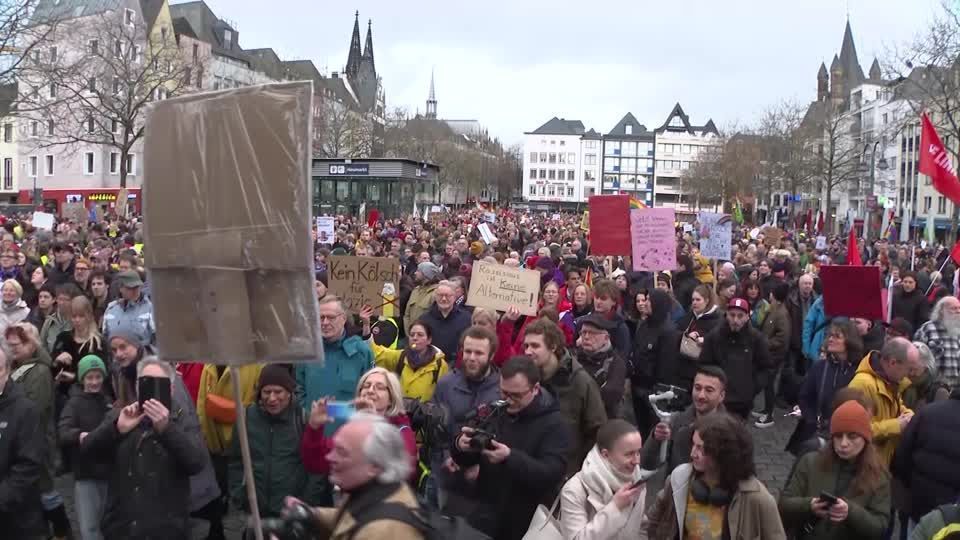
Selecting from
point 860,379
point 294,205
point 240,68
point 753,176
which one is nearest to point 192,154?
point 294,205

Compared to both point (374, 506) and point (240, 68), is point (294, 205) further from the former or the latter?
point (240, 68)

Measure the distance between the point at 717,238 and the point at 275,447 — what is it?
11.6 metres

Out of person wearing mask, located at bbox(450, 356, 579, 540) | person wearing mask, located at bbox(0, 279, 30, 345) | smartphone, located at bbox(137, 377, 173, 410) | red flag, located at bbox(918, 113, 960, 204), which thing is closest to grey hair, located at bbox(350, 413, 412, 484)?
person wearing mask, located at bbox(450, 356, 579, 540)

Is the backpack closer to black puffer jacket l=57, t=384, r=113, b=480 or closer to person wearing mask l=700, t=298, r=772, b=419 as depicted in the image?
black puffer jacket l=57, t=384, r=113, b=480

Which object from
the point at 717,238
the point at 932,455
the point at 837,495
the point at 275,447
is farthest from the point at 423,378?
the point at 717,238

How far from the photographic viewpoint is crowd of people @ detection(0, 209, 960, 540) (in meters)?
4.16

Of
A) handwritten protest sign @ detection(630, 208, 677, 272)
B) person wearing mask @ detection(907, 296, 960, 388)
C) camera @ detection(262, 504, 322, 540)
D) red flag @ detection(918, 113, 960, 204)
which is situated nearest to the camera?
camera @ detection(262, 504, 322, 540)

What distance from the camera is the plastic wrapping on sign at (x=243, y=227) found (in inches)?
152

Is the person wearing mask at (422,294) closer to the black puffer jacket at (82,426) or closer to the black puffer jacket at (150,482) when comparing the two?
the black puffer jacket at (82,426)

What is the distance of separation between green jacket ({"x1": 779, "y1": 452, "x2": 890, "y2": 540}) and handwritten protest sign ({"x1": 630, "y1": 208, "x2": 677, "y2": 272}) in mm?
7516

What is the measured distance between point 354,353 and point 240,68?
8235cm

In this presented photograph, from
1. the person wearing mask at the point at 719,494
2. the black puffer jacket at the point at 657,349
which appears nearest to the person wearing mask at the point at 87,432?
the person wearing mask at the point at 719,494

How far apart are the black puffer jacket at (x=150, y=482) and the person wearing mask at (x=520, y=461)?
4.47 ft

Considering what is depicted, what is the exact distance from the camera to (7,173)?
76562 mm
